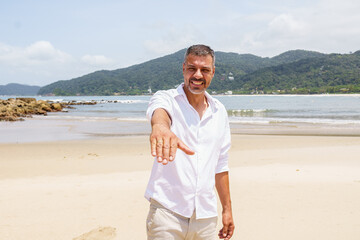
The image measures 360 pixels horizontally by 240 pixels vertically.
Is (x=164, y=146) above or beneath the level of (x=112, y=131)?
above

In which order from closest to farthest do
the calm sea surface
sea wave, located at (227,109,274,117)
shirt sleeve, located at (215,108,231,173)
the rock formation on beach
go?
shirt sleeve, located at (215,108,231,173)
the calm sea surface
the rock formation on beach
sea wave, located at (227,109,274,117)

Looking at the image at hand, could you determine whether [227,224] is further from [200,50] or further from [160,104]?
[200,50]

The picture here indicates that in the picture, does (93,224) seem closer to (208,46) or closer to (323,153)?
(208,46)

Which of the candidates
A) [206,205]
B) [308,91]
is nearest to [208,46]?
[206,205]

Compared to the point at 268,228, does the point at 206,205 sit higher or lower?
higher

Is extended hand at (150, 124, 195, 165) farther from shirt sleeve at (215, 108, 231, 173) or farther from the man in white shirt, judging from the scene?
shirt sleeve at (215, 108, 231, 173)

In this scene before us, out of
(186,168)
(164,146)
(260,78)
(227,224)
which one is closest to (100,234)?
(227,224)

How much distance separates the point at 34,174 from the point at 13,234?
3.79m

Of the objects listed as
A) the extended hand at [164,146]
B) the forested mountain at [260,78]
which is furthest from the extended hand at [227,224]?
the forested mountain at [260,78]

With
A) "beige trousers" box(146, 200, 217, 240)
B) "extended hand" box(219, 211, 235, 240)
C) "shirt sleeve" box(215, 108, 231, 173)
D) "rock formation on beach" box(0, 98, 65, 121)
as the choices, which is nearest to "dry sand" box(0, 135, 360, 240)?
"extended hand" box(219, 211, 235, 240)

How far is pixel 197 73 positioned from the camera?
2.14 m

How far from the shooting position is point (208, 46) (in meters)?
2.26

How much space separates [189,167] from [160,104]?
0.42 meters

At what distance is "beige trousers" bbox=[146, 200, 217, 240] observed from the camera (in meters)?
2.05
